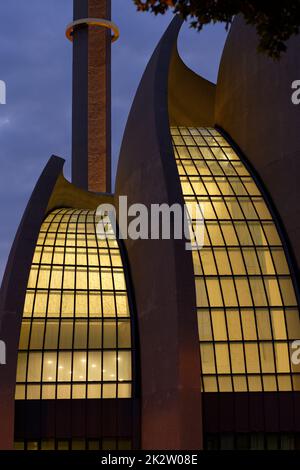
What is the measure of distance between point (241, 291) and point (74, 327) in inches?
241

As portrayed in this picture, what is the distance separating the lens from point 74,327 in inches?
1135

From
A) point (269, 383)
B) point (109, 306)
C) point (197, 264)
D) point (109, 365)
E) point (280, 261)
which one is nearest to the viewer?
point (269, 383)

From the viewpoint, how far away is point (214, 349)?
27.1m

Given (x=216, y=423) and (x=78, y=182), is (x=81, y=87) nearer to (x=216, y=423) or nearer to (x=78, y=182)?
(x=78, y=182)

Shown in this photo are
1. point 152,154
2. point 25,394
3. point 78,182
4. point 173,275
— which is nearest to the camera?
point 173,275

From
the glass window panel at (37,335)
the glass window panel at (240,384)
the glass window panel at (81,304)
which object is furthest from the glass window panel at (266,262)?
the glass window panel at (37,335)

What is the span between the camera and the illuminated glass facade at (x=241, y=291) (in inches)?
1057

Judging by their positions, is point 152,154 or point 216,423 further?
point 152,154

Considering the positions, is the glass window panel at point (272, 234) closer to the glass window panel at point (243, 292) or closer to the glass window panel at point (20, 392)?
the glass window panel at point (243, 292)

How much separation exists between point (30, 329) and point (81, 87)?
27399 mm

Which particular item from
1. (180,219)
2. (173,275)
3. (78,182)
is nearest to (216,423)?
(173,275)

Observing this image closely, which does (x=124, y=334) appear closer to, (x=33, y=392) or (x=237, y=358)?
(x=33, y=392)

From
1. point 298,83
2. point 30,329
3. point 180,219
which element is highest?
point 298,83

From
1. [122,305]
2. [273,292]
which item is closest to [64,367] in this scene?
[122,305]
